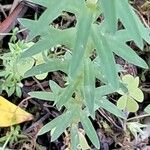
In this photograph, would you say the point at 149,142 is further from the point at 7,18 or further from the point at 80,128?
the point at 7,18

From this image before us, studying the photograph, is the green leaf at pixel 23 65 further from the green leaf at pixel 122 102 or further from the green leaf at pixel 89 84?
the green leaf at pixel 89 84

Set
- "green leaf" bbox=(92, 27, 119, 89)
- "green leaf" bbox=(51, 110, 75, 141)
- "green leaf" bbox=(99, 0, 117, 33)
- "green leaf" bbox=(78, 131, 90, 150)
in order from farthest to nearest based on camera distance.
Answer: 1. "green leaf" bbox=(78, 131, 90, 150)
2. "green leaf" bbox=(51, 110, 75, 141)
3. "green leaf" bbox=(92, 27, 119, 89)
4. "green leaf" bbox=(99, 0, 117, 33)

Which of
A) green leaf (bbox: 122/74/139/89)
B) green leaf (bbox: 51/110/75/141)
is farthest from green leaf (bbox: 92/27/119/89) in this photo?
green leaf (bbox: 122/74/139/89)

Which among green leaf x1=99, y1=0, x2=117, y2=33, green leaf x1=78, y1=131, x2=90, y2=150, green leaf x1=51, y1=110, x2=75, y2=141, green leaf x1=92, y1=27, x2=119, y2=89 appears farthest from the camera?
green leaf x1=78, y1=131, x2=90, y2=150

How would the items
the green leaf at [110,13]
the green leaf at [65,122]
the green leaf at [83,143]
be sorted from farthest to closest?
the green leaf at [83,143] < the green leaf at [65,122] < the green leaf at [110,13]

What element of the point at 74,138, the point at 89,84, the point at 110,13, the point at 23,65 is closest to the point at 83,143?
the point at 74,138

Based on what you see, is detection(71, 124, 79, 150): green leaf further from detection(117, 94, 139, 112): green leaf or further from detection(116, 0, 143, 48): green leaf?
detection(116, 0, 143, 48): green leaf

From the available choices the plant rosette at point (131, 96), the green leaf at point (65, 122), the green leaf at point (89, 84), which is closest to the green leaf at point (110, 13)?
the green leaf at point (89, 84)

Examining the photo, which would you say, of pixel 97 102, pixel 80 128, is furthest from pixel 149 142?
pixel 97 102
